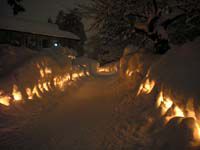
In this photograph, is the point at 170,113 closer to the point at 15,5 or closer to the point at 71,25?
the point at 15,5

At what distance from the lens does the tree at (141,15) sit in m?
8.70

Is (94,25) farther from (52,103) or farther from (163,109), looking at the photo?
(163,109)

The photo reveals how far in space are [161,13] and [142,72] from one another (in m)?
3.71

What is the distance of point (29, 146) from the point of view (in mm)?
4668

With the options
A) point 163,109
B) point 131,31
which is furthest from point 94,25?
point 163,109

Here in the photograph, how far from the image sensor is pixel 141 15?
10172 mm

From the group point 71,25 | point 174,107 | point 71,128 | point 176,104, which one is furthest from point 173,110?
point 71,25

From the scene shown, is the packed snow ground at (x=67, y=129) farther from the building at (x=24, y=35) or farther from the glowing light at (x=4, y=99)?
the building at (x=24, y=35)

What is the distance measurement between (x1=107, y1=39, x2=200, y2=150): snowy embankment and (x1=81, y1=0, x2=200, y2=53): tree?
3.66 metres

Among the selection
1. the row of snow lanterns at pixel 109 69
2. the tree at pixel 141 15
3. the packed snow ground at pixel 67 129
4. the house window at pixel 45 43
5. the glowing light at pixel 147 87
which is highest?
the house window at pixel 45 43

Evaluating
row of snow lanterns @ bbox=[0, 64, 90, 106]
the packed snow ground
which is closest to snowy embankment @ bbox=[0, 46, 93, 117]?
row of snow lanterns @ bbox=[0, 64, 90, 106]

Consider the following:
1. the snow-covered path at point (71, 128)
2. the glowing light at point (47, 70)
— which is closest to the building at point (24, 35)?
the glowing light at point (47, 70)

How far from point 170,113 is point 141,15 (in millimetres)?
7293

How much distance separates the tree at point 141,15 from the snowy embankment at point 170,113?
3655 mm
